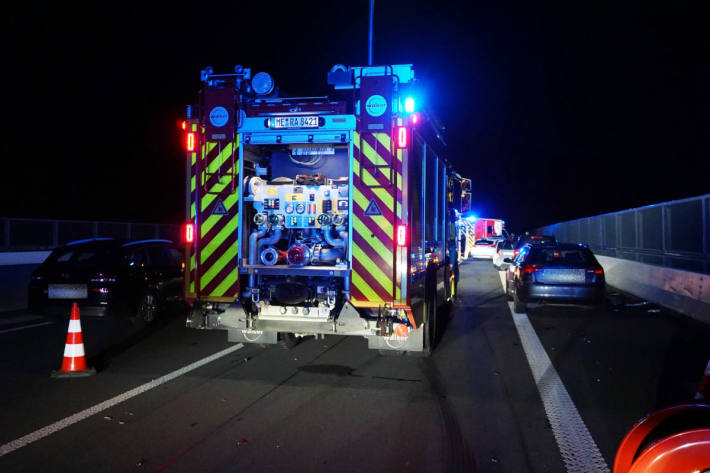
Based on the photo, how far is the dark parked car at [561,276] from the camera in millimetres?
11133

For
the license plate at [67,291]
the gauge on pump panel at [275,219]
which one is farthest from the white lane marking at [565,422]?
the license plate at [67,291]

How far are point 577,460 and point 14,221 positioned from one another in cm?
2292

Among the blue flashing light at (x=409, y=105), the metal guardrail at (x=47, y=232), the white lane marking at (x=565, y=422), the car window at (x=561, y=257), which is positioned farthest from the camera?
the metal guardrail at (x=47, y=232)

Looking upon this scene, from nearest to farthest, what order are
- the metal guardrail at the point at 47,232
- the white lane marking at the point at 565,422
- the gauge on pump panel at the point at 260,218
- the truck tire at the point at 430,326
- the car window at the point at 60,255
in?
the white lane marking at the point at 565,422 → the gauge on pump panel at the point at 260,218 → the truck tire at the point at 430,326 → the car window at the point at 60,255 → the metal guardrail at the point at 47,232

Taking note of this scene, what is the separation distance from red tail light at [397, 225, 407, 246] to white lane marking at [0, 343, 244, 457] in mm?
2906

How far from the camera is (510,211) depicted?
138 meters

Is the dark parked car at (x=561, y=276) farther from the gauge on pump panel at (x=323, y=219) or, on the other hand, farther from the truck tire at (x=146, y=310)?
the truck tire at (x=146, y=310)

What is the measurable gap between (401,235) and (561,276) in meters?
6.08

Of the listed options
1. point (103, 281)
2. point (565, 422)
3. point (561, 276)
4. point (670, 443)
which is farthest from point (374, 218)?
point (561, 276)

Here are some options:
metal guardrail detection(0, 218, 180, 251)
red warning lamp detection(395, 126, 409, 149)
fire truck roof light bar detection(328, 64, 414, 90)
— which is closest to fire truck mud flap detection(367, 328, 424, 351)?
red warning lamp detection(395, 126, 409, 149)

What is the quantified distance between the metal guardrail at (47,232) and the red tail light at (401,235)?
1498cm

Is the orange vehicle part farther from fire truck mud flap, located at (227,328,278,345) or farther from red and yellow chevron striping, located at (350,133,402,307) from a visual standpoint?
fire truck mud flap, located at (227,328,278,345)

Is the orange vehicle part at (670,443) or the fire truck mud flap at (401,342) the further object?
the fire truck mud flap at (401,342)

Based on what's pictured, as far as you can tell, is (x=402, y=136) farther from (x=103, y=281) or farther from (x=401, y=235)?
(x=103, y=281)
